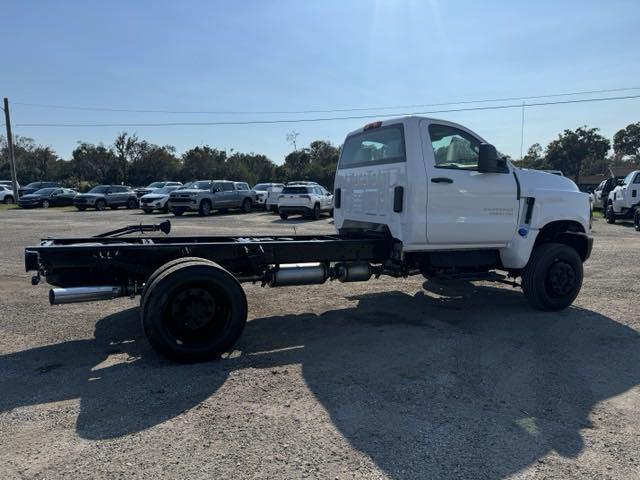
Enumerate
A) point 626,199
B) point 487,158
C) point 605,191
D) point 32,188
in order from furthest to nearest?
point 32,188
point 605,191
point 626,199
point 487,158

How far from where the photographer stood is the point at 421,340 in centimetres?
549

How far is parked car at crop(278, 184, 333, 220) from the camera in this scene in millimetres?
23688

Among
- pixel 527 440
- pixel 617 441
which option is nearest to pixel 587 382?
pixel 617 441

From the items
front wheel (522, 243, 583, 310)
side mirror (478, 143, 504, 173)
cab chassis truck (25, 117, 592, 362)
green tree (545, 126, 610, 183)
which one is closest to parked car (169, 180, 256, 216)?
cab chassis truck (25, 117, 592, 362)

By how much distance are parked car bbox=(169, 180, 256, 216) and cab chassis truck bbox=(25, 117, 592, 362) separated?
769 inches

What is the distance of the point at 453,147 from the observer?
6.10 metres

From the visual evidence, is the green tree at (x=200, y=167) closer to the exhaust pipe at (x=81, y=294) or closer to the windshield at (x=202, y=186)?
the windshield at (x=202, y=186)

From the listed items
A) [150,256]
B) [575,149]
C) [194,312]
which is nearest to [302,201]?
[150,256]

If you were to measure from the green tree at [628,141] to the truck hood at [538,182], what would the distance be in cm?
8522

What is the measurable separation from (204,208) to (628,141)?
252 ft

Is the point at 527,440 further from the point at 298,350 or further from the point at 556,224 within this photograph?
the point at 556,224

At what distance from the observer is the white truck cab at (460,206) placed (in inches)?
230

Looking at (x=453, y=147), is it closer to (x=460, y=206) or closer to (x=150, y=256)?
(x=460, y=206)

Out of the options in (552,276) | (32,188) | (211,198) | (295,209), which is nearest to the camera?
(552,276)
